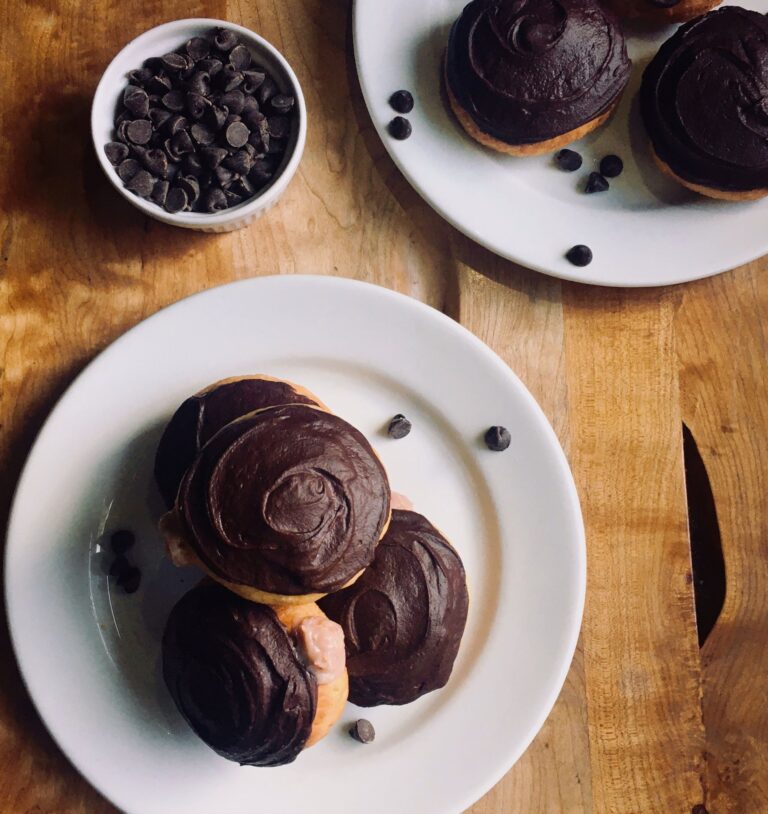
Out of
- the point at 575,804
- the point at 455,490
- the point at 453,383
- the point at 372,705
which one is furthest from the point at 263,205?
the point at 575,804

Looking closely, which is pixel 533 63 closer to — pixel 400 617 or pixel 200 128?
pixel 200 128

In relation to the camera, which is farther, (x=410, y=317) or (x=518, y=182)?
(x=518, y=182)

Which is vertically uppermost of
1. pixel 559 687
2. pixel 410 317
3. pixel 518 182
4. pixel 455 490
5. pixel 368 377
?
pixel 518 182

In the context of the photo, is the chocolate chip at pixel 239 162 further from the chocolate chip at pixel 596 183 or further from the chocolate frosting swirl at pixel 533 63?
the chocolate chip at pixel 596 183

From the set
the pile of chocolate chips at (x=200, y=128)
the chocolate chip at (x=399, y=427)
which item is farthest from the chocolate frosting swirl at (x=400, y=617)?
the pile of chocolate chips at (x=200, y=128)

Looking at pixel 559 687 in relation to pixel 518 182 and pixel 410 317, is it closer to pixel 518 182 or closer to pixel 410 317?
pixel 410 317

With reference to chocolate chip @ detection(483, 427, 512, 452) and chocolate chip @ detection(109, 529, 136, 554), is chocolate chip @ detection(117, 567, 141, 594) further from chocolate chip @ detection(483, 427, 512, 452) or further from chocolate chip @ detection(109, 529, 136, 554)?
chocolate chip @ detection(483, 427, 512, 452)
